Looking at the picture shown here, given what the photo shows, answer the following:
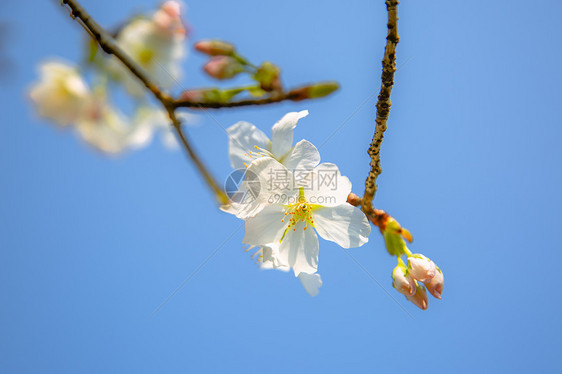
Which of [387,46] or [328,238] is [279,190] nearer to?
[328,238]

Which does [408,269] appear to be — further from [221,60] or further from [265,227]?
[221,60]

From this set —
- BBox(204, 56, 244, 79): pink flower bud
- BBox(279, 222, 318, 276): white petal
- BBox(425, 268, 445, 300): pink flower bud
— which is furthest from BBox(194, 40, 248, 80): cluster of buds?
BBox(425, 268, 445, 300): pink flower bud

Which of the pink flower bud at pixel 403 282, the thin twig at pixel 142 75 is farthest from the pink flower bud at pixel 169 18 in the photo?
the pink flower bud at pixel 403 282

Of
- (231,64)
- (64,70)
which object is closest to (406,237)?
(231,64)

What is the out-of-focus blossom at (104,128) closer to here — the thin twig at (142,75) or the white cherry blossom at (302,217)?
the thin twig at (142,75)

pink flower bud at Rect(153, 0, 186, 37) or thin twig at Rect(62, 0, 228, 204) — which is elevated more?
pink flower bud at Rect(153, 0, 186, 37)

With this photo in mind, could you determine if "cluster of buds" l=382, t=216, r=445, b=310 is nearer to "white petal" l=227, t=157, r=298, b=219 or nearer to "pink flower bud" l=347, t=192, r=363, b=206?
"pink flower bud" l=347, t=192, r=363, b=206
